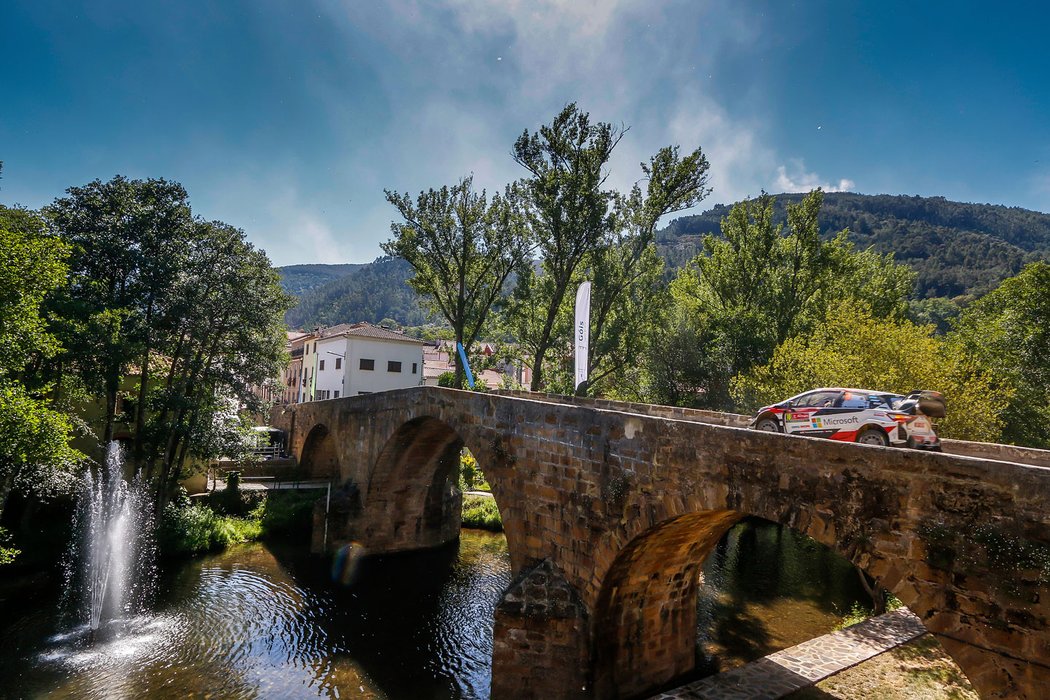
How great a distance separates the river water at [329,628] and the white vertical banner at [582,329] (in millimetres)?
7975

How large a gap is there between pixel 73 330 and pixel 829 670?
21.6 m

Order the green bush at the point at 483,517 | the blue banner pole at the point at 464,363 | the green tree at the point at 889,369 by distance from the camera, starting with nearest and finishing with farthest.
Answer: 1. the green tree at the point at 889,369
2. the blue banner pole at the point at 464,363
3. the green bush at the point at 483,517

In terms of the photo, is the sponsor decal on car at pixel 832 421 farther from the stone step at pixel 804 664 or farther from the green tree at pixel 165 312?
the green tree at pixel 165 312

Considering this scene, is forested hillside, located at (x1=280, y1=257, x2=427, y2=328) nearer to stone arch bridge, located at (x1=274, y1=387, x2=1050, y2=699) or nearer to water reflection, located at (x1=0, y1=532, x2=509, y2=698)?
water reflection, located at (x1=0, y1=532, x2=509, y2=698)

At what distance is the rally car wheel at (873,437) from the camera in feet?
27.0

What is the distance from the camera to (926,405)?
7.93 meters

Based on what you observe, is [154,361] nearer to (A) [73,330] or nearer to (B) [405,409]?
(A) [73,330]

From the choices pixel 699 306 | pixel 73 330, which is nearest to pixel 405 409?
pixel 73 330

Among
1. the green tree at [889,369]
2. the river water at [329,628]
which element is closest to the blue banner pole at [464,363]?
the river water at [329,628]

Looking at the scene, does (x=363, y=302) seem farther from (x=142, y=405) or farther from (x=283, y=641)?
(x=283, y=641)

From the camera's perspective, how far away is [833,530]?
6426 mm

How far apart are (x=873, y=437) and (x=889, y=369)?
31.1 ft

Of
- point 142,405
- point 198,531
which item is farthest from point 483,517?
point 142,405

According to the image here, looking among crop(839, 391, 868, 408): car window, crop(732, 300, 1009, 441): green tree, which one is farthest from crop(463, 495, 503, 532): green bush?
crop(839, 391, 868, 408): car window
